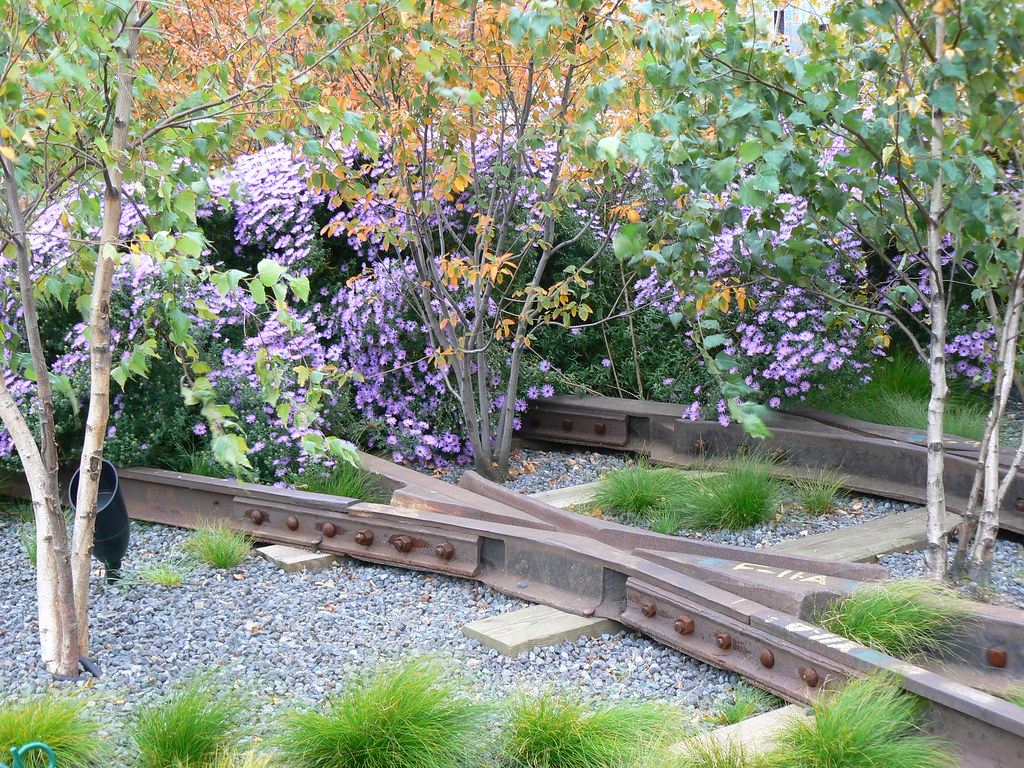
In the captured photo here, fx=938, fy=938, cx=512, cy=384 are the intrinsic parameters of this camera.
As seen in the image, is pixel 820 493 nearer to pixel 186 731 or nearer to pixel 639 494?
pixel 639 494

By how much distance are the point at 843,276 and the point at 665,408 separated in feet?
5.10

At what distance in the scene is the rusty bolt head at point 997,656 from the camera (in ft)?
9.44

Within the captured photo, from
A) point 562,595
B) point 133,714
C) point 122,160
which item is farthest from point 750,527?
point 122,160

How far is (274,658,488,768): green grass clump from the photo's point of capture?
2494mm

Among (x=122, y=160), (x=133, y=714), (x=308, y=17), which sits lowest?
(x=133, y=714)

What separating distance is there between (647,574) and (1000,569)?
5.44 ft

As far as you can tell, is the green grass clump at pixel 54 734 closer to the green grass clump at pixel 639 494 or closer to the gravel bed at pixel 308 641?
the gravel bed at pixel 308 641

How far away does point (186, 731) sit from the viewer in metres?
2.53

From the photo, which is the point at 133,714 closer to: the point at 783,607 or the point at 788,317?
the point at 783,607

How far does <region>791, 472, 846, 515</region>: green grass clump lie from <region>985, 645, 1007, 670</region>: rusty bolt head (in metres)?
1.93

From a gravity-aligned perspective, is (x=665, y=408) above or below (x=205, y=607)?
above

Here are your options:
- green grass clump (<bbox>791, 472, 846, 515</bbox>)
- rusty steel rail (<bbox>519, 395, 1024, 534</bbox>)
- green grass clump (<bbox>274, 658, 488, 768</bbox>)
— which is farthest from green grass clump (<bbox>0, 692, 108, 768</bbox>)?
green grass clump (<bbox>791, 472, 846, 515</bbox>)

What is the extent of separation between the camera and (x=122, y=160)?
3051 mm

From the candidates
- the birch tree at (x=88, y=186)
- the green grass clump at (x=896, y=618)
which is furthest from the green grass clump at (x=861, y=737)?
the birch tree at (x=88, y=186)
